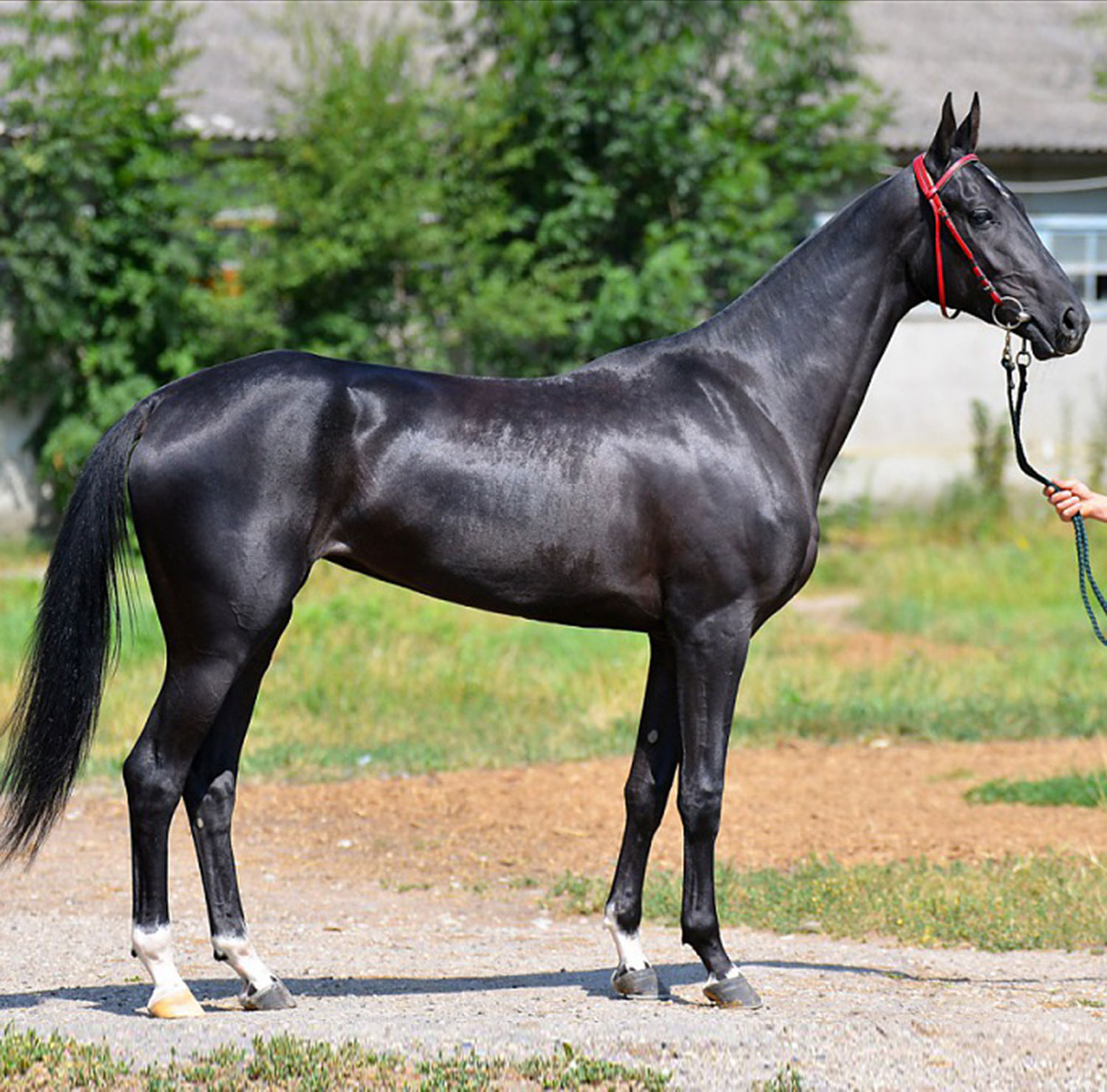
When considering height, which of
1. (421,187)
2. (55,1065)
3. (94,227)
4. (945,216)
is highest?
(421,187)

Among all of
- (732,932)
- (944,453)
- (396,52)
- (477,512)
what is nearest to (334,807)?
A: (732,932)

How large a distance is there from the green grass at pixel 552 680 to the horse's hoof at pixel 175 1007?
340 centimetres

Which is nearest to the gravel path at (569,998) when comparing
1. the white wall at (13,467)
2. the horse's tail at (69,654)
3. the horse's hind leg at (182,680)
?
the horse's hind leg at (182,680)

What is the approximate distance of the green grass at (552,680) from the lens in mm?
9906

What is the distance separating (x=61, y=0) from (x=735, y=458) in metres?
15.1

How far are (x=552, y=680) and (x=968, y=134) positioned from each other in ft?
21.1

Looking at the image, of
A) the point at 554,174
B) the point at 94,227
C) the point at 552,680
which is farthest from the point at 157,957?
the point at 554,174

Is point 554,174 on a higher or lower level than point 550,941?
higher

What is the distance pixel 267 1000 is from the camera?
5.07 metres

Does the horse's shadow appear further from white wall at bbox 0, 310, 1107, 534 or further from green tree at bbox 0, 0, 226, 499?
white wall at bbox 0, 310, 1107, 534

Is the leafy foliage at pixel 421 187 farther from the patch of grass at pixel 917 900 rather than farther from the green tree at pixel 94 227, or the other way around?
the patch of grass at pixel 917 900

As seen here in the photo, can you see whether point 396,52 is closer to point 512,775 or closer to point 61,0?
point 61,0

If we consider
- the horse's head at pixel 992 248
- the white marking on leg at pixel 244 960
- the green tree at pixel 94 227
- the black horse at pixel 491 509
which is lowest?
the white marking on leg at pixel 244 960

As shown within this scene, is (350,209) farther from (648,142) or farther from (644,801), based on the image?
(644,801)
